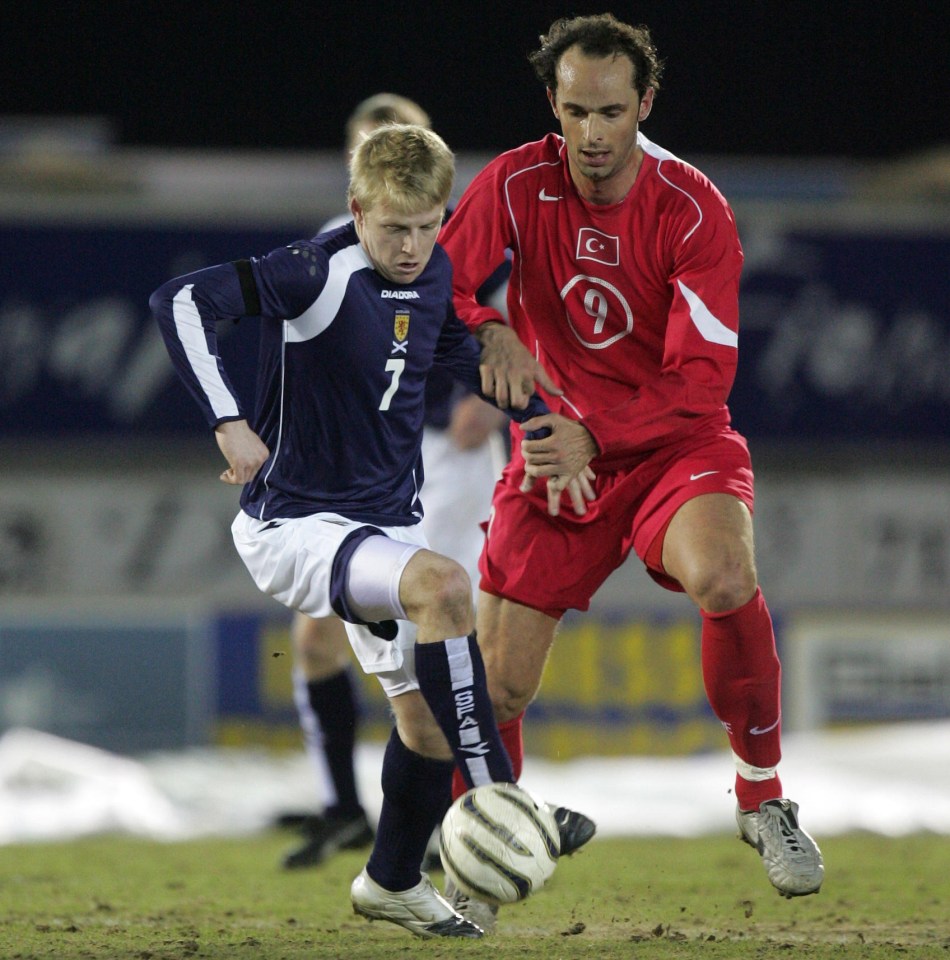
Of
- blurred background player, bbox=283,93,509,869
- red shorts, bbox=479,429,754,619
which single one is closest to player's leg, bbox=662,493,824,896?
red shorts, bbox=479,429,754,619

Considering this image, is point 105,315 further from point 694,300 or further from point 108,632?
point 694,300

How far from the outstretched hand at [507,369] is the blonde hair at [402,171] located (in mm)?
522

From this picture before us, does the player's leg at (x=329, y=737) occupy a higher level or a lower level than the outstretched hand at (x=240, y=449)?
lower

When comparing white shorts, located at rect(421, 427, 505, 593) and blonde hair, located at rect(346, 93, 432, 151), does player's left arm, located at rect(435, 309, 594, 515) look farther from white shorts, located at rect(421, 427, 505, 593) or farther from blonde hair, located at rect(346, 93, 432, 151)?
white shorts, located at rect(421, 427, 505, 593)

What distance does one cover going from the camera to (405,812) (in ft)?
14.2

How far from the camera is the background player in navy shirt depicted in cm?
395

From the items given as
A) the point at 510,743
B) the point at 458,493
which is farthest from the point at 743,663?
the point at 458,493

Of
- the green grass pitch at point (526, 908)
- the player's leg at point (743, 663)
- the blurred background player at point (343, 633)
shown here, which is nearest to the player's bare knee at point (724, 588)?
the player's leg at point (743, 663)

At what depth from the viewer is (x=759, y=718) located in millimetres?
4445

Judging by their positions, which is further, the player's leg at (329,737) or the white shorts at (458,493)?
the white shorts at (458,493)

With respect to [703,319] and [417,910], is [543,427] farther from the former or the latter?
[417,910]

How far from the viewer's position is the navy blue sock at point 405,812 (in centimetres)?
431

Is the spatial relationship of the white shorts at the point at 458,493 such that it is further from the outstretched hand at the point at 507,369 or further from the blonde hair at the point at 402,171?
the blonde hair at the point at 402,171

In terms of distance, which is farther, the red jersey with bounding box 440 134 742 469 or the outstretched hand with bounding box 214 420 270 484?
the red jersey with bounding box 440 134 742 469
